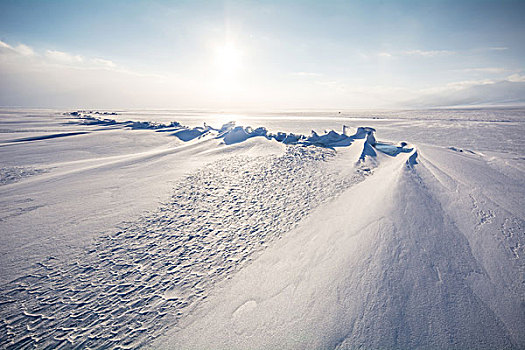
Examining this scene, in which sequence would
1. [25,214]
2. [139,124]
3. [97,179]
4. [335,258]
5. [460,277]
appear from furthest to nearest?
[139,124]
[97,179]
[25,214]
[335,258]
[460,277]

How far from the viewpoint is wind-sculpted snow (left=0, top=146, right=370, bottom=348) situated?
2.17 metres

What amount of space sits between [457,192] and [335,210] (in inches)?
112

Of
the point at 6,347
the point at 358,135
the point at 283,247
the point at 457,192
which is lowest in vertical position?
the point at 6,347

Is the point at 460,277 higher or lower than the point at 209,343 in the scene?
higher

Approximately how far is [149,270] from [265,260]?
1507 mm

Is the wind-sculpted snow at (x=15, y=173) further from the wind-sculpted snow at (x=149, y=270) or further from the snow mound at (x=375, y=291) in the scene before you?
the snow mound at (x=375, y=291)

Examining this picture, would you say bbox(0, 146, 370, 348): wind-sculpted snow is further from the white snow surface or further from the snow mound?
the snow mound

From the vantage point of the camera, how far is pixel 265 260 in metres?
3.06

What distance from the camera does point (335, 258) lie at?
302 centimetres

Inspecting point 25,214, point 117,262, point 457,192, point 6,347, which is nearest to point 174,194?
point 117,262

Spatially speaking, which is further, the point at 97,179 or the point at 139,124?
the point at 139,124

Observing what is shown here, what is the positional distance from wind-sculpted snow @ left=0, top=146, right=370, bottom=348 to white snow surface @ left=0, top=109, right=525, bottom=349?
17mm

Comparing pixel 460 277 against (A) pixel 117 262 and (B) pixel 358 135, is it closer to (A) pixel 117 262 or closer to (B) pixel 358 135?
(A) pixel 117 262

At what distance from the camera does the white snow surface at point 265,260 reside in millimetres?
2115
